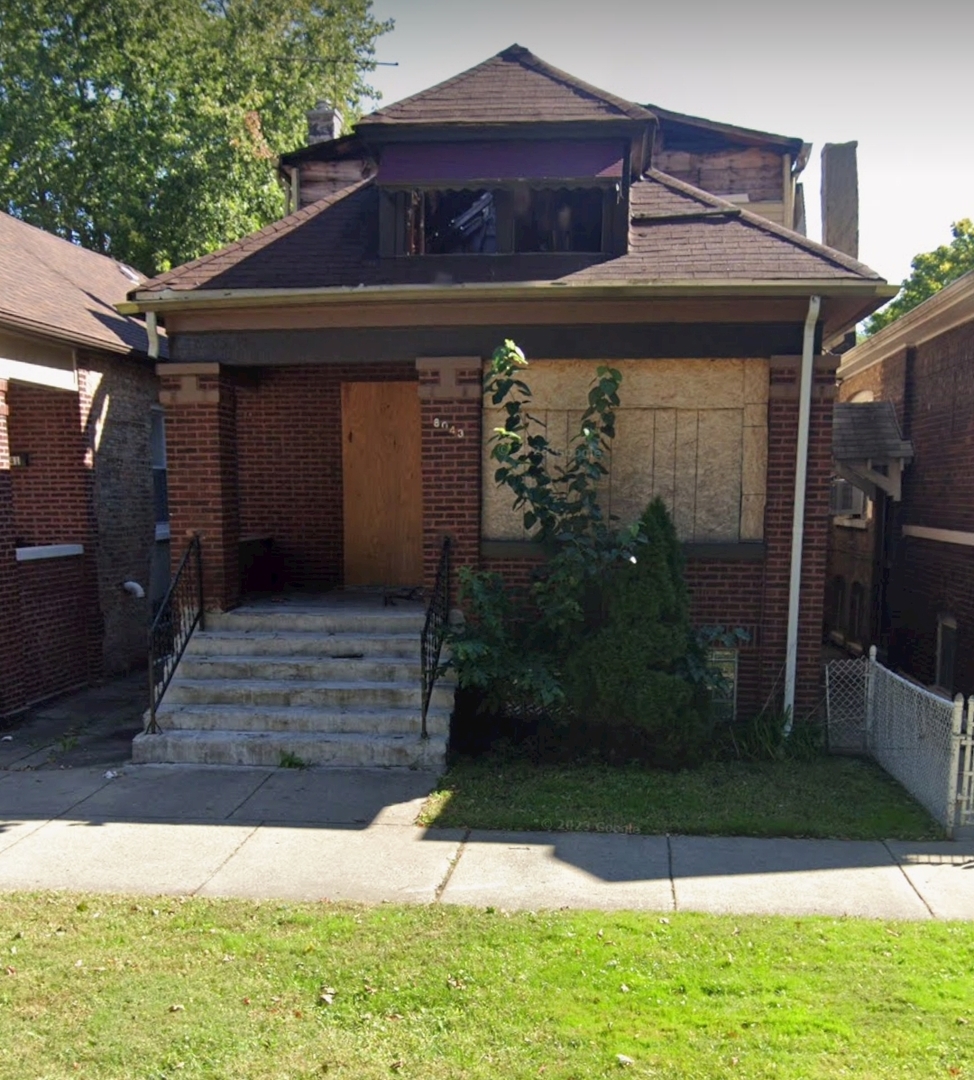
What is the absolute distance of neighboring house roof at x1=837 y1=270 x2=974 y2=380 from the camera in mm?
8914

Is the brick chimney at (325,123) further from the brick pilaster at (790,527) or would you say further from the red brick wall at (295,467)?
the brick pilaster at (790,527)

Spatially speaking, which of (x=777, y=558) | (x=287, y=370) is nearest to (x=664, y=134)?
(x=287, y=370)

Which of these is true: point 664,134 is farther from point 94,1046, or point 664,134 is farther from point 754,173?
point 94,1046

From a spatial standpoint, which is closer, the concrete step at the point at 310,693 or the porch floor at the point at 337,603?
the concrete step at the point at 310,693

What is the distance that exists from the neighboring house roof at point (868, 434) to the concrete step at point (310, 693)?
6309mm

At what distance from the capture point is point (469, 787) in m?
6.64

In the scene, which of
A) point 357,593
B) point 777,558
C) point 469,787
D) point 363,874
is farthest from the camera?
point 357,593

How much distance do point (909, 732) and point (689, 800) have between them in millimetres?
1929

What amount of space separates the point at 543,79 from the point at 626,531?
5021 mm

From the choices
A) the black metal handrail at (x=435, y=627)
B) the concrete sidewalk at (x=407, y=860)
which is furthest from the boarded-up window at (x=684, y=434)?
the concrete sidewalk at (x=407, y=860)

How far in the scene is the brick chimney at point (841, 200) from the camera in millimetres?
12648

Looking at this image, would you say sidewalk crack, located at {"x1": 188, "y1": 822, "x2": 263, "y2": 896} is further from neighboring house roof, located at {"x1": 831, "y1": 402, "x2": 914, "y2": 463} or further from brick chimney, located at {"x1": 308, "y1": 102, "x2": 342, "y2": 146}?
brick chimney, located at {"x1": 308, "y1": 102, "x2": 342, "y2": 146}

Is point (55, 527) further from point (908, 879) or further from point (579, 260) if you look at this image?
point (908, 879)

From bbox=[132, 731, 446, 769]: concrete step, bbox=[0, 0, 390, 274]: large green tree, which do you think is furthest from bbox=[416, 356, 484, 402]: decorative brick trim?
bbox=[0, 0, 390, 274]: large green tree
